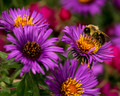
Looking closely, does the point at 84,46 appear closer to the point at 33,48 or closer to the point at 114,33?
the point at 33,48

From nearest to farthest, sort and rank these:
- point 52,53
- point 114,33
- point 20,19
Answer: point 52,53, point 20,19, point 114,33

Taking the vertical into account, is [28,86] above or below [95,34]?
below

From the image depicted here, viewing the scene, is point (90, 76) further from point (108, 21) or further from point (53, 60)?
point (108, 21)

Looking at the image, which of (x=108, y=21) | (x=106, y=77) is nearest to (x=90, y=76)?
(x=106, y=77)

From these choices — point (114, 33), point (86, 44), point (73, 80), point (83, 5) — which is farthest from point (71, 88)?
point (114, 33)

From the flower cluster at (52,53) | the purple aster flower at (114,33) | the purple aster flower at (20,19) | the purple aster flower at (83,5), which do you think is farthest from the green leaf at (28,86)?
the purple aster flower at (114,33)

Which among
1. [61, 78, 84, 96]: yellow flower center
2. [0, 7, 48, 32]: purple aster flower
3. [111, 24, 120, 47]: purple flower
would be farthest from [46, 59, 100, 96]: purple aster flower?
[111, 24, 120, 47]: purple flower

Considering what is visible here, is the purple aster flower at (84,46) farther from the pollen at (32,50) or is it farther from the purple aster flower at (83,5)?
the purple aster flower at (83,5)
